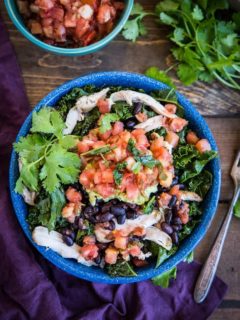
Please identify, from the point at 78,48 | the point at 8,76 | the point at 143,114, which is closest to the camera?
the point at 143,114

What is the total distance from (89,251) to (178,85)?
99 cm

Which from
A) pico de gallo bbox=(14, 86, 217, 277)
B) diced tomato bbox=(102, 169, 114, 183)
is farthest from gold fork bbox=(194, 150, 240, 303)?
diced tomato bbox=(102, 169, 114, 183)

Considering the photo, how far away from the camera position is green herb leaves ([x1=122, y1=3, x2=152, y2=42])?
2665 millimetres

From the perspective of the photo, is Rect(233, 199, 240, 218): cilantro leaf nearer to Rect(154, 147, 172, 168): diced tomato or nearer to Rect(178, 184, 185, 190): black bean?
Rect(178, 184, 185, 190): black bean

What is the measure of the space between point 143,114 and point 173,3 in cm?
64

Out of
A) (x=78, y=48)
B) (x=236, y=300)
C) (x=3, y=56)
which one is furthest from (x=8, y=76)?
(x=236, y=300)

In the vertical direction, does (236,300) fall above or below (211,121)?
below

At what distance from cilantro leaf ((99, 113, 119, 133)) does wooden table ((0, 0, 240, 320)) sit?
538 mm

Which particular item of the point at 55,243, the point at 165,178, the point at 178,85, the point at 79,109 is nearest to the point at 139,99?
the point at 79,109

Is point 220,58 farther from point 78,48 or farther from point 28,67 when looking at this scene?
point 28,67

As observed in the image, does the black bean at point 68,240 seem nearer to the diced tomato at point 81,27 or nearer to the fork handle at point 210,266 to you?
the fork handle at point 210,266

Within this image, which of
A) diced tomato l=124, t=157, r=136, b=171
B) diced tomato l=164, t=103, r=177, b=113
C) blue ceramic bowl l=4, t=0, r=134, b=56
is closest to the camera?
diced tomato l=124, t=157, r=136, b=171

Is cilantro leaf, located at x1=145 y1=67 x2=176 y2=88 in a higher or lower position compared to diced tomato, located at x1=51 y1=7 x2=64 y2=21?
lower

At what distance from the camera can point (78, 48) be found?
97.7 inches
